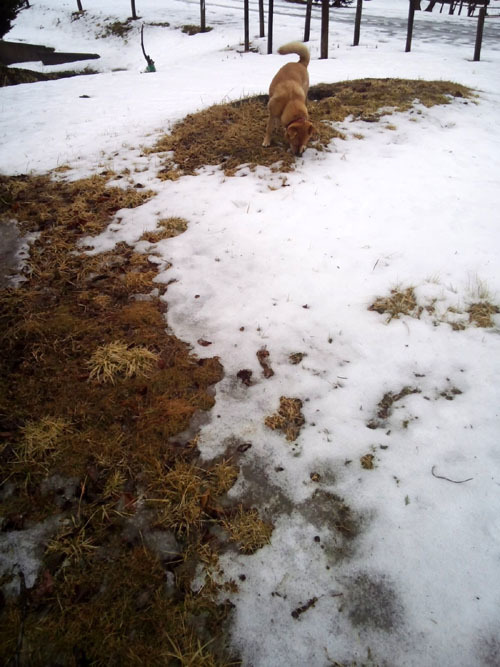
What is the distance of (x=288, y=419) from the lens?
8.26ft

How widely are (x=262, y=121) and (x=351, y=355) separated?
5926 mm

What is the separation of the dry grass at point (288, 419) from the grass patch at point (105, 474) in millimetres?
447

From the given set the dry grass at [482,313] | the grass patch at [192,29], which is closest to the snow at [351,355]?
the dry grass at [482,313]

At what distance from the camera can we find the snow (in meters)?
1.71

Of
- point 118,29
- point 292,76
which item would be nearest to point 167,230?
point 292,76

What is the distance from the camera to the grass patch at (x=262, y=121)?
230 inches

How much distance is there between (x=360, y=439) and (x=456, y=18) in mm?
31699

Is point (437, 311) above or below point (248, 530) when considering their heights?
above

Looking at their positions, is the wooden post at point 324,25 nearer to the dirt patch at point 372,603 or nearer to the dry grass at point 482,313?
the dry grass at point 482,313

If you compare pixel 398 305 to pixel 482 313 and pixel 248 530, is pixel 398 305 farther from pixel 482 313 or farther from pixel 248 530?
pixel 248 530

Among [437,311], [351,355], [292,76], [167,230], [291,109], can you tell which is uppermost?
[292,76]

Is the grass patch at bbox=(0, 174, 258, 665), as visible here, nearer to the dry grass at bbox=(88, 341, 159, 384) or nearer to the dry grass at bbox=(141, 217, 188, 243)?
the dry grass at bbox=(88, 341, 159, 384)

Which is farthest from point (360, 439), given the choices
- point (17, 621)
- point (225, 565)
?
point (17, 621)

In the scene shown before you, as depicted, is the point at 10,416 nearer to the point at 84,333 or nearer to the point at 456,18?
the point at 84,333
